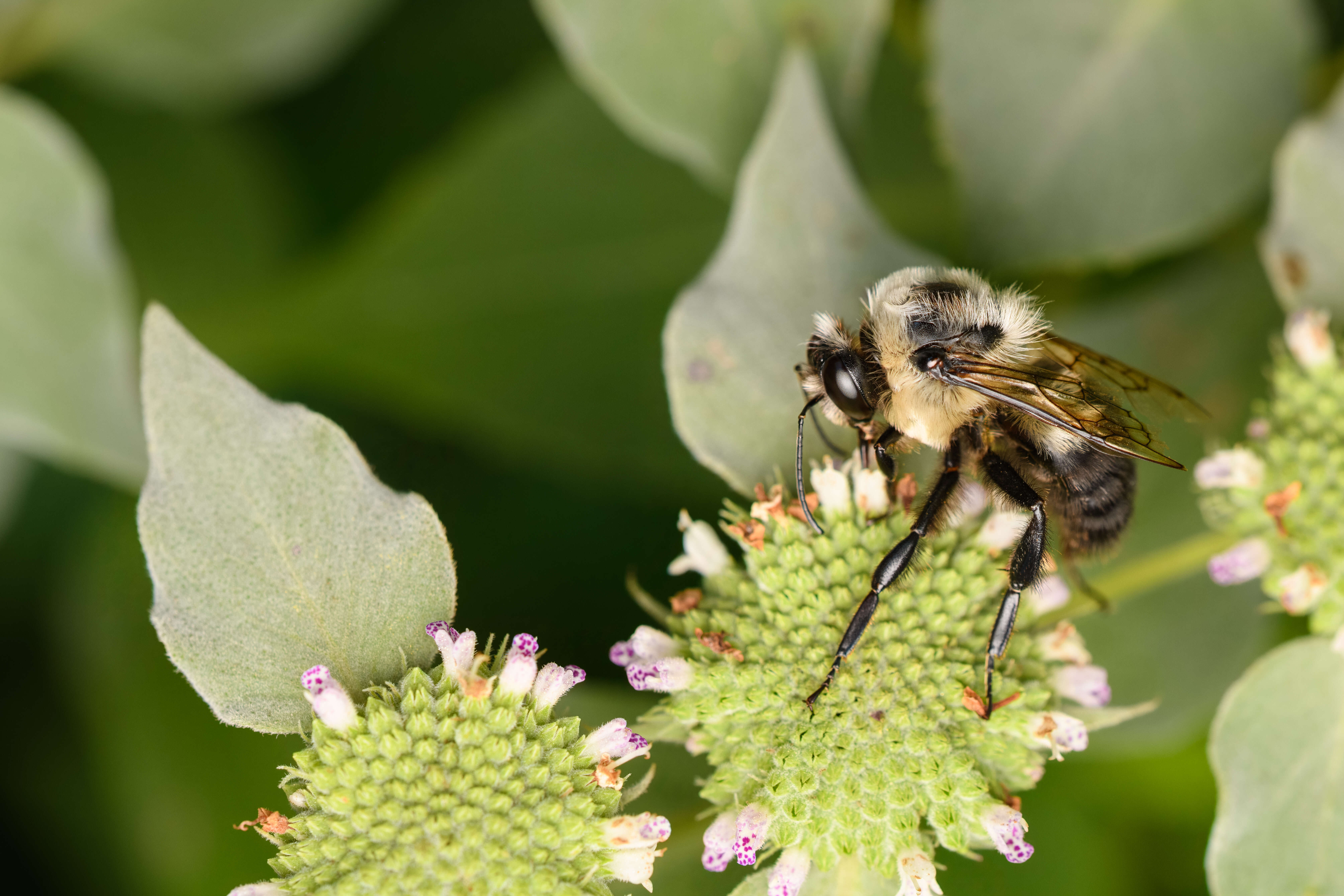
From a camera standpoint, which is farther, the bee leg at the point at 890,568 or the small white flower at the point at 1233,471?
the small white flower at the point at 1233,471

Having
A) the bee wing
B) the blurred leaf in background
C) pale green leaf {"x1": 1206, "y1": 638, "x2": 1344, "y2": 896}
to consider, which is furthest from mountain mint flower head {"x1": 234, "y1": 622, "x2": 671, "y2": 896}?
the blurred leaf in background

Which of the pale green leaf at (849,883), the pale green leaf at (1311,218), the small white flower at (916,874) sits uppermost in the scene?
the pale green leaf at (1311,218)

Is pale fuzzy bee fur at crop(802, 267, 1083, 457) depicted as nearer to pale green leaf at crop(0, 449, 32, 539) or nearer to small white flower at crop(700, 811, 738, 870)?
small white flower at crop(700, 811, 738, 870)

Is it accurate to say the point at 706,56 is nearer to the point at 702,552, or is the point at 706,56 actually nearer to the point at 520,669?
the point at 702,552

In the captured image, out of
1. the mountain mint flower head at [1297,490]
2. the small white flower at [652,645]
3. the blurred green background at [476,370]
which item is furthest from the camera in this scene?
the blurred green background at [476,370]

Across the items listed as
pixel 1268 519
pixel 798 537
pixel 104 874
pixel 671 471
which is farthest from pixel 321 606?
pixel 104 874

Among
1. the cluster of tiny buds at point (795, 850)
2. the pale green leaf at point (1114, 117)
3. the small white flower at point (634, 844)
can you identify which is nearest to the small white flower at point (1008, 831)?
the cluster of tiny buds at point (795, 850)

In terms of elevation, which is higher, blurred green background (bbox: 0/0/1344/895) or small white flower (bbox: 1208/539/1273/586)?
blurred green background (bbox: 0/0/1344/895)

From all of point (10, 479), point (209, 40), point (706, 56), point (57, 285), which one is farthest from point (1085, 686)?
point (209, 40)

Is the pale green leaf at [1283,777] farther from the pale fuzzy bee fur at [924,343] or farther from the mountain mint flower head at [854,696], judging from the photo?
the pale fuzzy bee fur at [924,343]
